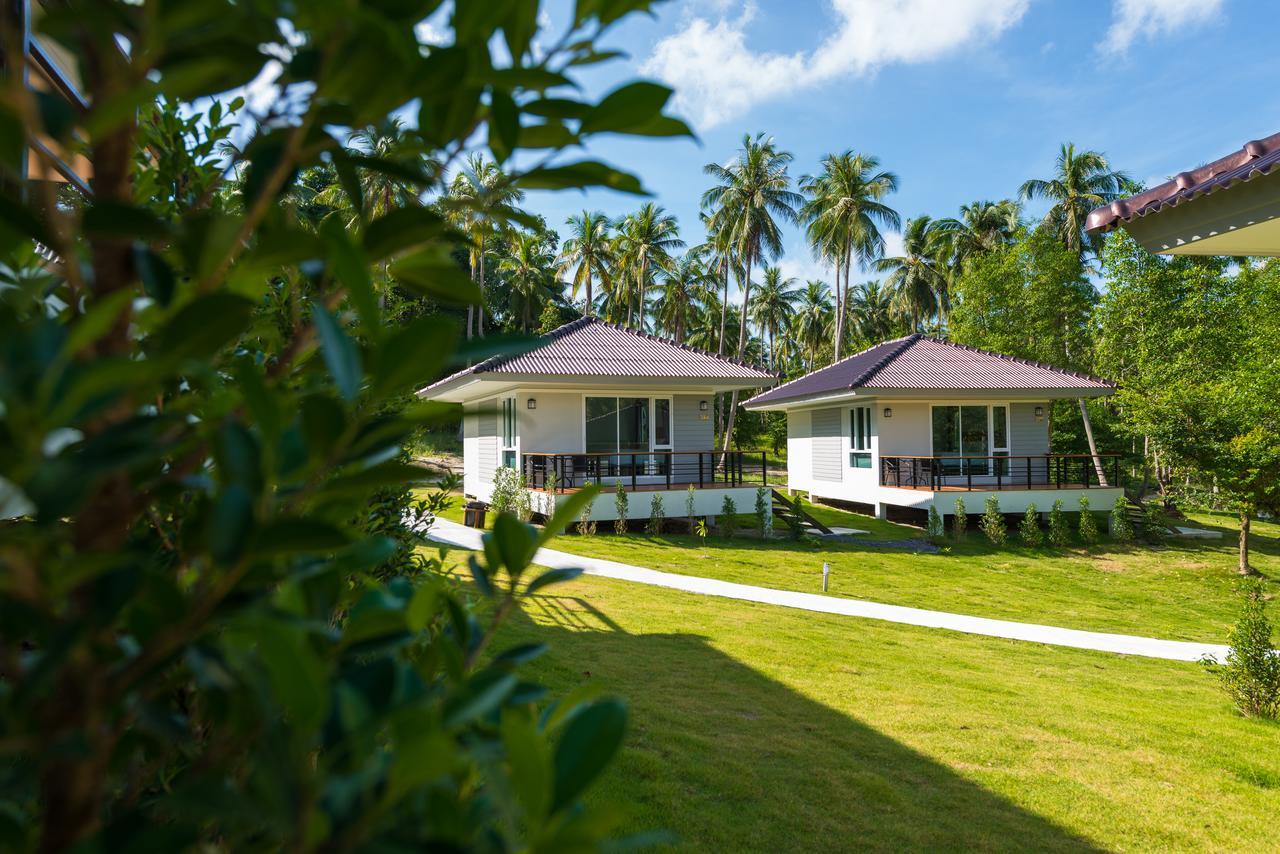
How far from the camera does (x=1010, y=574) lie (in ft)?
46.2

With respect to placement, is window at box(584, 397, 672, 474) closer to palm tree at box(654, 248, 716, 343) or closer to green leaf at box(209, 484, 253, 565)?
green leaf at box(209, 484, 253, 565)

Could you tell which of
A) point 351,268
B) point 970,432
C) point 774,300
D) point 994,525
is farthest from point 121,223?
point 774,300

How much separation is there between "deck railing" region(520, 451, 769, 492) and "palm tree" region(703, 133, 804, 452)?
17.8 m

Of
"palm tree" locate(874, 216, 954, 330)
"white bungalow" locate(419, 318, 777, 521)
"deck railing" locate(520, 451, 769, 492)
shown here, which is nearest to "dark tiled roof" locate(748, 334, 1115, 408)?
"white bungalow" locate(419, 318, 777, 521)

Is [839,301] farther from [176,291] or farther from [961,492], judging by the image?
[176,291]

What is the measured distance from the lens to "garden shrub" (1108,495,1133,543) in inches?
685

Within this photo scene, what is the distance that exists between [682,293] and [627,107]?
45911 millimetres

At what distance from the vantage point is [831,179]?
1422 inches

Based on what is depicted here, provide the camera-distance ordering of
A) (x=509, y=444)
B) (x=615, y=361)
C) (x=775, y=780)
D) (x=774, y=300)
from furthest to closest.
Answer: (x=774, y=300)
(x=509, y=444)
(x=615, y=361)
(x=775, y=780)

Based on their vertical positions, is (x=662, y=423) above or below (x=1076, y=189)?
below

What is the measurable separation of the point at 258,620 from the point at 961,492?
19.3 m

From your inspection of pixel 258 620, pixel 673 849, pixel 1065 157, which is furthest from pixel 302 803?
pixel 1065 157

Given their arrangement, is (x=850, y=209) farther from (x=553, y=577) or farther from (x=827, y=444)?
(x=553, y=577)

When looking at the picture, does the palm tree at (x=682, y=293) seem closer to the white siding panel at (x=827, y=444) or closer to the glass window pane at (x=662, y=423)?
the white siding panel at (x=827, y=444)
